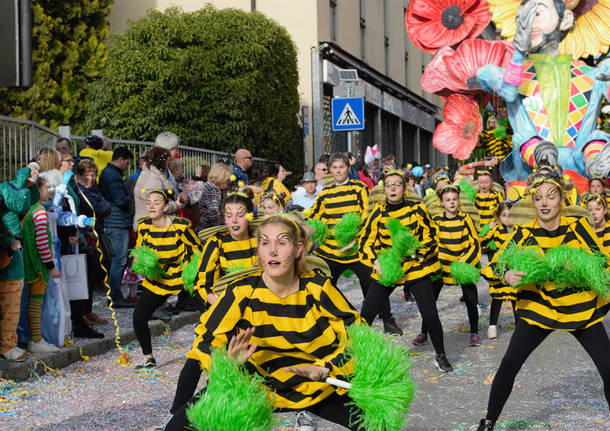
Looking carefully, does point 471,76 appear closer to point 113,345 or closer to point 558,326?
point 113,345

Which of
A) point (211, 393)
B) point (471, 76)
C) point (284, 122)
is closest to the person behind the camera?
point (211, 393)

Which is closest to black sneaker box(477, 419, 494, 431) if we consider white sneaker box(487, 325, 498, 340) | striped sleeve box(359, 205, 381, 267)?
striped sleeve box(359, 205, 381, 267)

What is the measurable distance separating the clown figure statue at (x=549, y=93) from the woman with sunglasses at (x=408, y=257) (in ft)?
21.3

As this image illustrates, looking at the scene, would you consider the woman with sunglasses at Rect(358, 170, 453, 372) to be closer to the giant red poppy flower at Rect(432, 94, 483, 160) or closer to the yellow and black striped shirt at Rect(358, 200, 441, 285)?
the yellow and black striped shirt at Rect(358, 200, 441, 285)

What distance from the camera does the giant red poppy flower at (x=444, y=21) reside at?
15766 mm

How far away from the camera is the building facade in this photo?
992 inches

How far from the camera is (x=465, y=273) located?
855 cm

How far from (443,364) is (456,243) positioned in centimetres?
200

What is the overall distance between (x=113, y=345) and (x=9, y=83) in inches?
180

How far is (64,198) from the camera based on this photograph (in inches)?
332

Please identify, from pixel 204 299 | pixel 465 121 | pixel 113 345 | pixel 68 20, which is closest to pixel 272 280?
pixel 204 299

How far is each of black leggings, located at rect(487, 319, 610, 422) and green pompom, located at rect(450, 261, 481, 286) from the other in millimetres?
3348

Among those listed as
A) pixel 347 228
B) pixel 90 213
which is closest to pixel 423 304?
pixel 347 228

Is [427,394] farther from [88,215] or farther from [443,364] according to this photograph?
[88,215]
